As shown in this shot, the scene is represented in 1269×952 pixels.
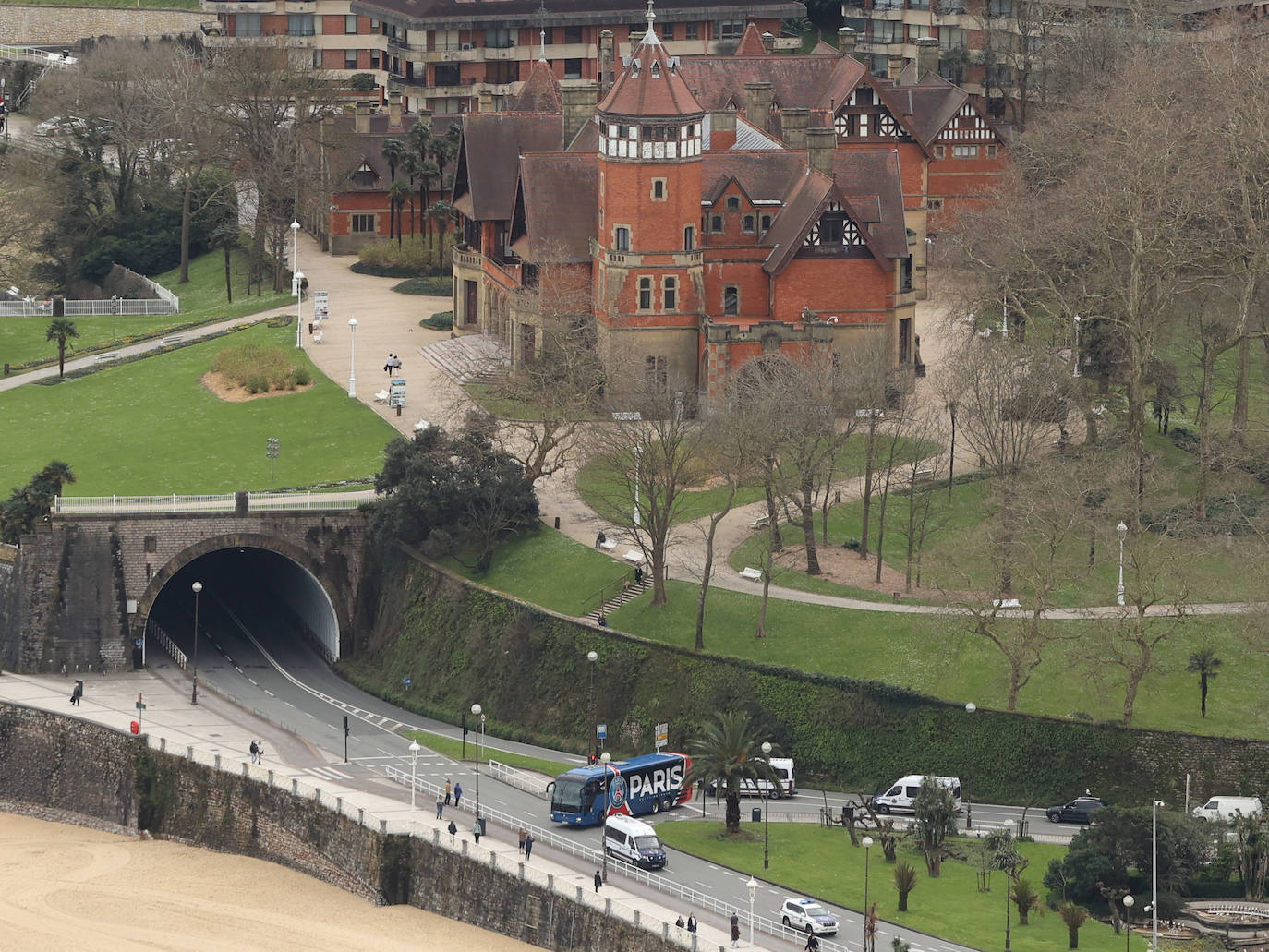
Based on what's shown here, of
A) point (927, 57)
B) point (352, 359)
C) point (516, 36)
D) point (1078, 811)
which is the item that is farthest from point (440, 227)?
point (1078, 811)

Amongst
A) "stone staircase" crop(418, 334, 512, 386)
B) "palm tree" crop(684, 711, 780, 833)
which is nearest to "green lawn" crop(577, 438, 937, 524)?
"stone staircase" crop(418, 334, 512, 386)

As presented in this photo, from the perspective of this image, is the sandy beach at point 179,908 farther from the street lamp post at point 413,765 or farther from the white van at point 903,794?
the white van at point 903,794

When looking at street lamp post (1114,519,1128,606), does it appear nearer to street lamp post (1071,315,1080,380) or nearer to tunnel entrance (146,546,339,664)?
street lamp post (1071,315,1080,380)

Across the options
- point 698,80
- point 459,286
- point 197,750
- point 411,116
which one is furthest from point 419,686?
point 411,116

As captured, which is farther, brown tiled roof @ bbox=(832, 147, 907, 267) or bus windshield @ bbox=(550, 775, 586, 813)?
brown tiled roof @ bbox=(832, 147, 907, 267)

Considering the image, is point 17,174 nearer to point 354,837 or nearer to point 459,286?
point 459,286

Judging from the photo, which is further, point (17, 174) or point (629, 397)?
point (17, 174)
